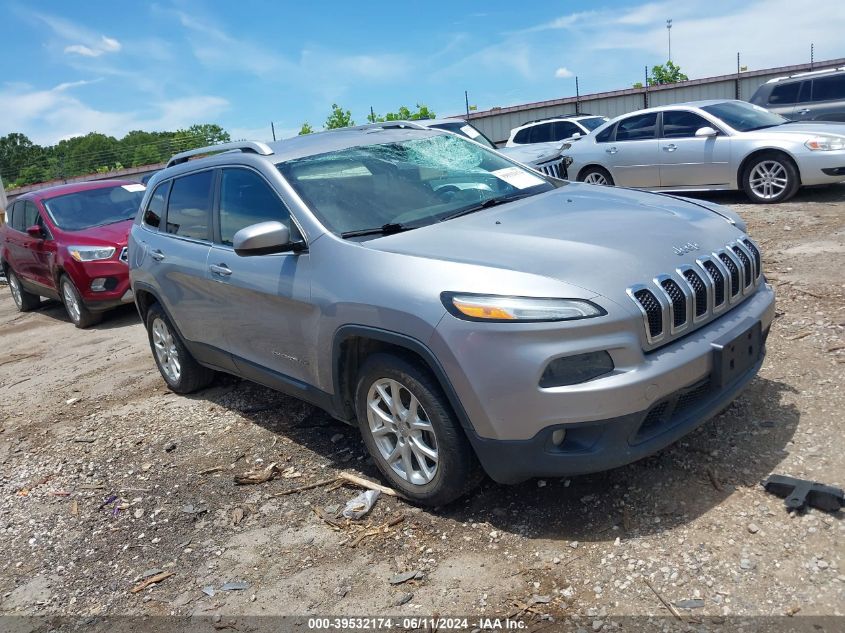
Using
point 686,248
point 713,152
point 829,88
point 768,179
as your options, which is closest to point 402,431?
point 686,248

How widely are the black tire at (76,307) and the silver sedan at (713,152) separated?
21.3ft

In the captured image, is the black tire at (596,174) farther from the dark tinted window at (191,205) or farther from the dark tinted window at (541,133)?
the dark tinted window at (191,205)

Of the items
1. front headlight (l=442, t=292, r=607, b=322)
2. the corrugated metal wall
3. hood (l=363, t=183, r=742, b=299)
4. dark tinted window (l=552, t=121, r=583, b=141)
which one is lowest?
front headlight (l=442, t=292, r=607, b=322)

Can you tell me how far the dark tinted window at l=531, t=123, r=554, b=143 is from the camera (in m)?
16.8

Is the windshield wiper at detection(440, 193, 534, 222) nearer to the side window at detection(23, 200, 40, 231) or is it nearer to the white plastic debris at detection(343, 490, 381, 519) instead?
the white plastic debris at detection(343, 490, 381, 519)

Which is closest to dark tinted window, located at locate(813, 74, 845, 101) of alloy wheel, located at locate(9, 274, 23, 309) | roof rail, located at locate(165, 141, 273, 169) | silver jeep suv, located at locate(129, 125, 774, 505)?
silver jeep suv, located at locate(129, 125, 774, 505)

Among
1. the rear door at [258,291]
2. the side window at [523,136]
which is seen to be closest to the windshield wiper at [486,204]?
the rear door at [258,291]

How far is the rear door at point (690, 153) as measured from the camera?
35.1ft

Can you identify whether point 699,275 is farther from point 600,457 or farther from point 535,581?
point 535,581

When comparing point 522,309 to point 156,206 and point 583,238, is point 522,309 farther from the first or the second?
point 156,206

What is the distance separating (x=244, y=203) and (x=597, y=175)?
28.9 feet

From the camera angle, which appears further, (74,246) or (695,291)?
(74,246)

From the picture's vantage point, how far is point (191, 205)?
5.21 metres

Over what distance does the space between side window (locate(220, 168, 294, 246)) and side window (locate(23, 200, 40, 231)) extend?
6.83 m
